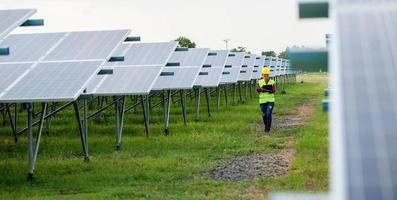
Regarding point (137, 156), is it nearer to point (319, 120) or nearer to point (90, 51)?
point (90, 51)

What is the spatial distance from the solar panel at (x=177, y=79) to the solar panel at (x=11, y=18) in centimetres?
700

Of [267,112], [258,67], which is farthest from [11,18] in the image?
[258,67]

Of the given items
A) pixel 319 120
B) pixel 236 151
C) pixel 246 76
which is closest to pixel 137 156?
pixel 236 151

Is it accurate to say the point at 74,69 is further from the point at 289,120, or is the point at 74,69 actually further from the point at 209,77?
the point at 209,77

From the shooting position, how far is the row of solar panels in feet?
31.5

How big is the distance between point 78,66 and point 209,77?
11508 millimetres

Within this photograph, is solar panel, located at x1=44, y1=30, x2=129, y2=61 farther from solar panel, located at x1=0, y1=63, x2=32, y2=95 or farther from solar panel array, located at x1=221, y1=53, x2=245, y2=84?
solar panel array, located at x1=221, y1=53, x2=245, y2=84

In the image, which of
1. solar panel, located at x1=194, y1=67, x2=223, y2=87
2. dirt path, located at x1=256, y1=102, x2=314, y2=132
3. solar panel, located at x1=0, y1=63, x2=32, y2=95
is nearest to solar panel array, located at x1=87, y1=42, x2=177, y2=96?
solar panel, located at x1=0, y1=63, x2=32, y2=95

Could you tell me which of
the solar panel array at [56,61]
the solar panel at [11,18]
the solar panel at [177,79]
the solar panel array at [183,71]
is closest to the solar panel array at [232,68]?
the solar panel array at [183,71]

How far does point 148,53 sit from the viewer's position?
16.1 meters

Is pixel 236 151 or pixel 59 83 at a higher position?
pixel 59 83

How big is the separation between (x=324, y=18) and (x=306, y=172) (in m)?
7.54

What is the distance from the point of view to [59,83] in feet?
32.4

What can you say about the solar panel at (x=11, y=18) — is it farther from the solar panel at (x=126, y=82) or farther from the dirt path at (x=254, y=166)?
the solar panel at (x=126, y=82)
